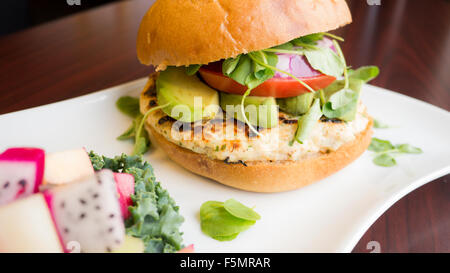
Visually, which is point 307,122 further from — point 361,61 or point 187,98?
point 361,61

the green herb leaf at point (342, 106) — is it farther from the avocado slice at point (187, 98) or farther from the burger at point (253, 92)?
the avocado slice at point (187, 98)

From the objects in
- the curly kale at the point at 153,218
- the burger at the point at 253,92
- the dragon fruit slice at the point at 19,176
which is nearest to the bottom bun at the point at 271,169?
the burger at the point at 253,92

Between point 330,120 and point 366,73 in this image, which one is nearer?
point 330,120

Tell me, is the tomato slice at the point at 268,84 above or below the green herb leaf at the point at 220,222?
above

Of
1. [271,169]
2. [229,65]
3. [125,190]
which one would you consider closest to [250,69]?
[229,65]

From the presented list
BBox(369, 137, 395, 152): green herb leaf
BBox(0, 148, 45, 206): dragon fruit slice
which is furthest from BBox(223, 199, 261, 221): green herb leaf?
BBox(369, 137, 395, 152): green herb leaf

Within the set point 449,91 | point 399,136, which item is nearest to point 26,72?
point 399,136
